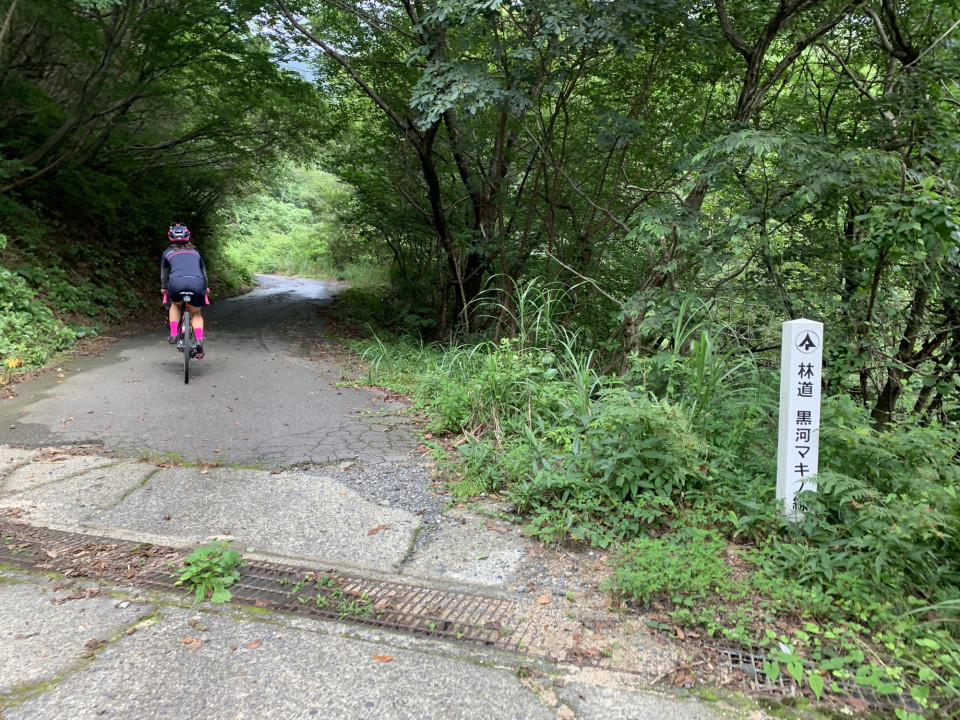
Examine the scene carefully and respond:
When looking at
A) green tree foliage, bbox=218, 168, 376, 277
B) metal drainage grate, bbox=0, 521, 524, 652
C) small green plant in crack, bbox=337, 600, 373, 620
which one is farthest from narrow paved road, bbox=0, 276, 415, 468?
green tree foliage, bbox=218, 168, 376, 277

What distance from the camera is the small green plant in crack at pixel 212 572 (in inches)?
113

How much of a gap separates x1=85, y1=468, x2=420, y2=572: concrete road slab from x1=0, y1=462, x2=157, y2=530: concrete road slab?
4.2 inches

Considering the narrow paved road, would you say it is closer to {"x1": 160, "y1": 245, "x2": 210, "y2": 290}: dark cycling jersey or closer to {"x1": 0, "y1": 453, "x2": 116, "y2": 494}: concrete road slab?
{"x1": 0, "y1": 453, "x2": 116, "y2": 494}: concrete road slab

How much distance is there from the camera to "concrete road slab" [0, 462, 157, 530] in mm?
3664

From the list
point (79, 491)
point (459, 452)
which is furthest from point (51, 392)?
point (459, 452)

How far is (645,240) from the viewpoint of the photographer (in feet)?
16.9

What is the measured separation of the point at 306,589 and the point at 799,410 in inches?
113

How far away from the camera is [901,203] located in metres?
3.89

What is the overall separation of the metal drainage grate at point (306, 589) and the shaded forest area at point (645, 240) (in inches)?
29.3

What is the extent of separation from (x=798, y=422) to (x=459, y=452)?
2569mm

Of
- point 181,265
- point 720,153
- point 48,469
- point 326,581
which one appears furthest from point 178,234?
point 720,153

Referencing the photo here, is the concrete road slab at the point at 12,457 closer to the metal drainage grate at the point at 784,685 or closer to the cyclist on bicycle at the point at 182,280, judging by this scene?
the cyclist on bicycle at the point at 182,280

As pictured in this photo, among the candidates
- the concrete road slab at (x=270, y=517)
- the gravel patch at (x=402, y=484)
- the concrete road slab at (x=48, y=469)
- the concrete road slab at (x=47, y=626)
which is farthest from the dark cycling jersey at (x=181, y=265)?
the concrete road slab at (x=47, y=626)

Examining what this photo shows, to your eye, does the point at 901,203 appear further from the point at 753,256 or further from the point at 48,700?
the point at 48,700
